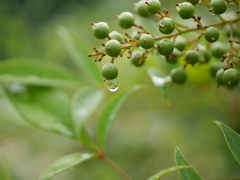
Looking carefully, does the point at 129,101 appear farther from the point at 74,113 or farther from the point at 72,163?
the point at 72,163

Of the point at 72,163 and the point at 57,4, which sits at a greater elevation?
the point at 57,4

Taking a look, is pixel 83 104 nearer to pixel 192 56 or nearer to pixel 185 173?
pixel 192 56

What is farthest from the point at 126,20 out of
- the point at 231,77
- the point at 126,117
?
the point at 126,117

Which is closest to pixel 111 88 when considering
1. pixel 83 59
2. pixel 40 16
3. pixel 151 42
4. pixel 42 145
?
pixel 151 42

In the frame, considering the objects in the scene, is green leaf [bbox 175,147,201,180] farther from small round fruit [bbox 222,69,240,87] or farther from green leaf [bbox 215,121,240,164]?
small round fruit [bbox 222,69,240,87]

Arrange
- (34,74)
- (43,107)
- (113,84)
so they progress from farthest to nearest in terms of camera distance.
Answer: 1. (34,74)
2. (43,107)
3. (113,84)

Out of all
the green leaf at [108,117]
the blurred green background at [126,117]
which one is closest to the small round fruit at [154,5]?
the green leaf at [108,117]

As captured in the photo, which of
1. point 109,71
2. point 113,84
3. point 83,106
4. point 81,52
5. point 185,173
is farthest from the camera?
point 81,52

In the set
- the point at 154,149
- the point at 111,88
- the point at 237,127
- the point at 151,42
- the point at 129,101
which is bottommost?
the point at 154,149
